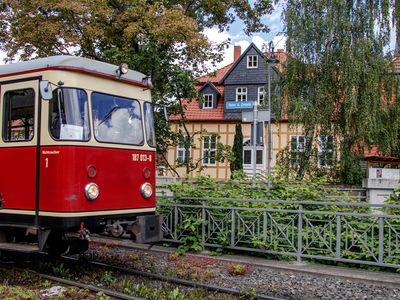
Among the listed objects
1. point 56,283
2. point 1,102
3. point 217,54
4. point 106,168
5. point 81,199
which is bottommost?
point 56,283

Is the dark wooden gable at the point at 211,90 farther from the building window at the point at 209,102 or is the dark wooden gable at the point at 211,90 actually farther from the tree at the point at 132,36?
the tree at the point at 132,36

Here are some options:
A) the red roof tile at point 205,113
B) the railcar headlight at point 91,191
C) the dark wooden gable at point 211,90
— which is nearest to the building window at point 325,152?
the railcar headlight at point 91,191

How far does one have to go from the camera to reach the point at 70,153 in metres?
6.73

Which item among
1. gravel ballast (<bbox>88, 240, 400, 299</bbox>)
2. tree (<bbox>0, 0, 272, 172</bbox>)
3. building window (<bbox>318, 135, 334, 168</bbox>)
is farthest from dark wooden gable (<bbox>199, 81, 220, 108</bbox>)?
gravel ballast (<bbox>88, 240, 400, 299</bbox>)

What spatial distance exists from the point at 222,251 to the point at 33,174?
4003 millimetres

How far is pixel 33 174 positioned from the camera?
7.06 m

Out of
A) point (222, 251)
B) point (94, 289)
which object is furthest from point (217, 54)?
point (94, 289)

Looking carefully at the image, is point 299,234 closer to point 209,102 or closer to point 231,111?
point 231,111

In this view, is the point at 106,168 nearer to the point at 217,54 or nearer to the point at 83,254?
the point at 83,254

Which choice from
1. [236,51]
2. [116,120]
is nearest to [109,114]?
[116,120]

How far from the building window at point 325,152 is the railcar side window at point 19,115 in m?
14.8

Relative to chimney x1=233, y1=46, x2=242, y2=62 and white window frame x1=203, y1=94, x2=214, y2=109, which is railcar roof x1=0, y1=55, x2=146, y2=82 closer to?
white window frame x1=203, y1=94, x2=214, y2=109

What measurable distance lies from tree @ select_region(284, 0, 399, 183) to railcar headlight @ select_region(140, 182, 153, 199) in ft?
39.7

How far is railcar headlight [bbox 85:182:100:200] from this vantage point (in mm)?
6817
